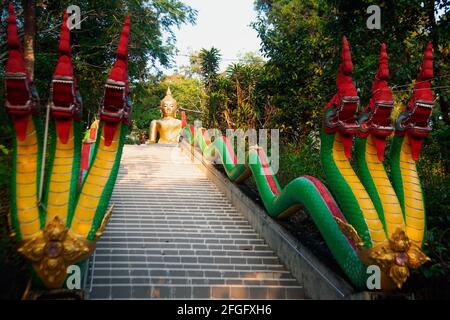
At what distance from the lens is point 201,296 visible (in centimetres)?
516

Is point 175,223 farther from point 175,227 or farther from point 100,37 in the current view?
point 100,37

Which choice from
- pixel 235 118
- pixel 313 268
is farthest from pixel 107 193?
pixel 235 118

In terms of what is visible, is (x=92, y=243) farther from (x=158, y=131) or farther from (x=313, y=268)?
(x=158, y=131)

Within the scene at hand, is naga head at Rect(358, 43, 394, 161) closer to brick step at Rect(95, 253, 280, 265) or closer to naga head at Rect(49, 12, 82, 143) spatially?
brick step at Rect(95, 253, 280, 265)

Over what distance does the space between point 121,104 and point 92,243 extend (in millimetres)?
1536

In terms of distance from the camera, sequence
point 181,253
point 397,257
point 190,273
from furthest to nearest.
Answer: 1. point 181,253
2. point 190,273
3. point 397,257

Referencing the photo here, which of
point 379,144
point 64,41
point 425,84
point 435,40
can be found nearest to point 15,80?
point 64,41

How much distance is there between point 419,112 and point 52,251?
4.20m

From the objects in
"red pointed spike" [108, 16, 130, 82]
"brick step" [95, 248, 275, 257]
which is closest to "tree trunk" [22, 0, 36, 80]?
"brick step" [95, 248, 275, 257]

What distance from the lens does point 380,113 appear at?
15.0 ft

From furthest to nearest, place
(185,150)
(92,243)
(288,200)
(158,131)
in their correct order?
(158,131)
(185,150)
(288,200)
(92,243)

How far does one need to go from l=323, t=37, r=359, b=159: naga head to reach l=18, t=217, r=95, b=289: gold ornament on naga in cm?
318

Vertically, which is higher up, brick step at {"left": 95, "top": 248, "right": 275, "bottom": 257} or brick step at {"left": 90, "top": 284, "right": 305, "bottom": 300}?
brick step at {"left": 95, "top": 248, "right": 275, "bottom": 257}

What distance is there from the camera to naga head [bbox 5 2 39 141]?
3.90m
